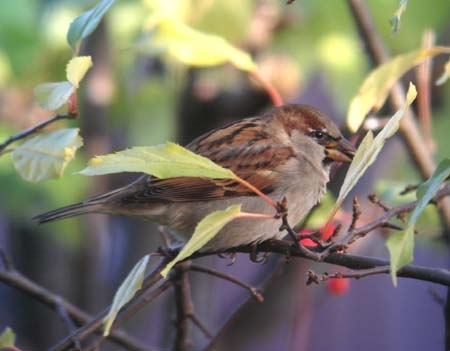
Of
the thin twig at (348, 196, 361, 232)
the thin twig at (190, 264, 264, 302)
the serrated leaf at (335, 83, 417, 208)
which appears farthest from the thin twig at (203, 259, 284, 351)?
the serrated leaf at (335, 83, 417, 208)

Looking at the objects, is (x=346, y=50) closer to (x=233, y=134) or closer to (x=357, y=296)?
(x=233, y=134)

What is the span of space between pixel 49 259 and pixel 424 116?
131cm

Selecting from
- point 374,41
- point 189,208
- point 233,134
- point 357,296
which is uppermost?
point 374,41

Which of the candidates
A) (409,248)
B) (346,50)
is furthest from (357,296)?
(409,248)

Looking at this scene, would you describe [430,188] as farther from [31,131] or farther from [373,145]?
[31,131]

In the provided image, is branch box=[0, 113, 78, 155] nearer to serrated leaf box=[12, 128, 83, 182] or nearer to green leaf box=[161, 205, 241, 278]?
serrated leaf box=[12, 128, 83, 182]

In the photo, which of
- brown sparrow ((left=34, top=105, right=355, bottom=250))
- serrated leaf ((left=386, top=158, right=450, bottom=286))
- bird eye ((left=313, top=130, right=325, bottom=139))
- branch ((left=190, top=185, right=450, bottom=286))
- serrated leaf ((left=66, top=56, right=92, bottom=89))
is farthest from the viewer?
bird eye ((left=313, top=130, right=325, bottom=139))

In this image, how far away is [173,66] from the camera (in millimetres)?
2367

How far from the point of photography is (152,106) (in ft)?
7.40

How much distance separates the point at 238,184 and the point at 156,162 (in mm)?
811

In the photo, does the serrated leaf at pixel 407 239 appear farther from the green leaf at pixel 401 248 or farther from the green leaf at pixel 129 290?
the green leaf at pixel 129 290

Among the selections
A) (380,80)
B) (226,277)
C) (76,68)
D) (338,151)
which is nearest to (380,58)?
(338,151)

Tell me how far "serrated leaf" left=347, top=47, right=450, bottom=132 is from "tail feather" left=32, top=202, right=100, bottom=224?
23.7 inches

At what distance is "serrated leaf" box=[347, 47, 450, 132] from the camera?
1173 mm
